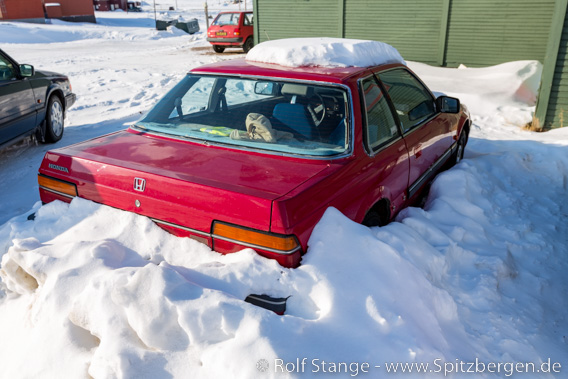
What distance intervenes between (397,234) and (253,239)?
1.11m

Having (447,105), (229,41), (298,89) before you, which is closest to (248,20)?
(229,41)

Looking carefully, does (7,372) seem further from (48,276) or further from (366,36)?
(366,36)

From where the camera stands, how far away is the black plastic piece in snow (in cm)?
232

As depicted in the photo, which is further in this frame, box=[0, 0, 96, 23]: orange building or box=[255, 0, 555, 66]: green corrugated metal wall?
box=[0, 0, 96, 23]: orange building

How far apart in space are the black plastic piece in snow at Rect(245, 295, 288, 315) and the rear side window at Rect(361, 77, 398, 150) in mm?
1316

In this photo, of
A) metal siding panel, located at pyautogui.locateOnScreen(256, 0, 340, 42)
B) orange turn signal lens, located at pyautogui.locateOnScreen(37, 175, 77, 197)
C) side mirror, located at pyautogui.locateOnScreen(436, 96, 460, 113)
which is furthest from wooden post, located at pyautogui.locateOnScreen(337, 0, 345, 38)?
orange turn signal lens, located at pyautogui.locateOnScreen(37, 175, 77, 197)

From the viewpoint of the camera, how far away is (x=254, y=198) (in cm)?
243

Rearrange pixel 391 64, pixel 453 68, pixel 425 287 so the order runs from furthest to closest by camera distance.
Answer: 1. pixel 453 68
2. pixel 391 64
3. pixel 425 287

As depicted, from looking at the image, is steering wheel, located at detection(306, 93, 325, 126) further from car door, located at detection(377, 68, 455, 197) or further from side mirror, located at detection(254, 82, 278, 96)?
car door, located at detection(377, 68, 455, 197)

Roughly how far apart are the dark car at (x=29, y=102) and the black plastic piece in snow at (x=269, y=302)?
465cm

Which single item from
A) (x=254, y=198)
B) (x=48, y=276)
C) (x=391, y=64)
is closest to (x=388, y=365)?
(x=254, y=198)

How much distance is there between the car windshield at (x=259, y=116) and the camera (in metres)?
3.15

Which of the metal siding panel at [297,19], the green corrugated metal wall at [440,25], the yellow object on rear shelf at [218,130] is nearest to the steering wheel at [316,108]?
the yellow object on rear shelf at [218,130]

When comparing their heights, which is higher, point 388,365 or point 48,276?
point 48,276
